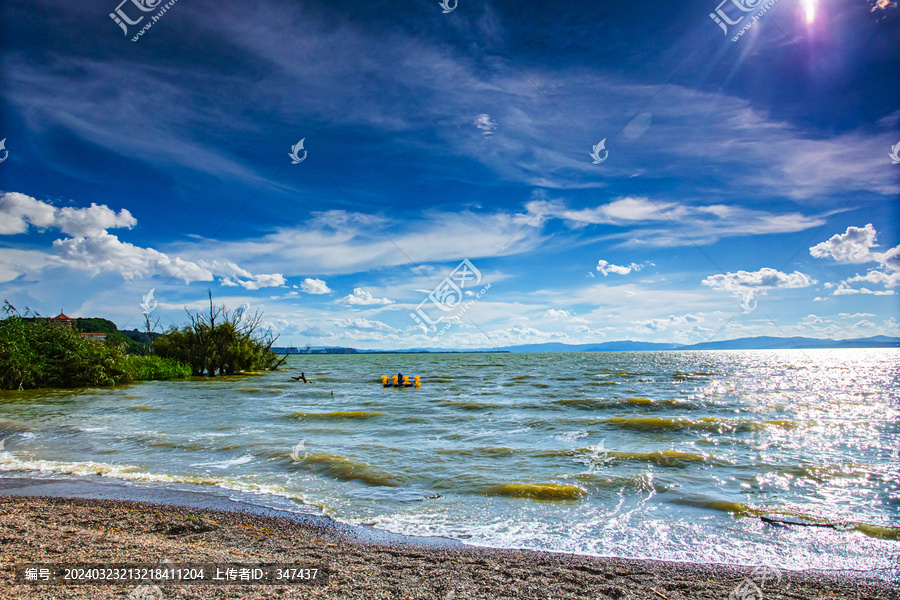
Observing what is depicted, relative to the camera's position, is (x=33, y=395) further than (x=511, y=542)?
Yes

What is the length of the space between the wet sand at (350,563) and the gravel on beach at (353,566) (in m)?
0.01

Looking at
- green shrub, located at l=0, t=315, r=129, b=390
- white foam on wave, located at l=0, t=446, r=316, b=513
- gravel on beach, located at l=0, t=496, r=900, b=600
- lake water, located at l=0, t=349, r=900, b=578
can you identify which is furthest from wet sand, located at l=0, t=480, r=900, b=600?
green shrub, located at l=0, t=315, r=129, b=390

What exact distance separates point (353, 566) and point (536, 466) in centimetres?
615

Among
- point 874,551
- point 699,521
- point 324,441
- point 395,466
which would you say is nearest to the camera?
point 874,551

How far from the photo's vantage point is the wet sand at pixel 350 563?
13.6ft

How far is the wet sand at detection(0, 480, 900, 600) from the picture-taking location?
4.14 meters

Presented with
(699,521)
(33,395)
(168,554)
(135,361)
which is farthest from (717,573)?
(135,361)

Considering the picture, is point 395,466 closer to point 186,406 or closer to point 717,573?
point 717,573

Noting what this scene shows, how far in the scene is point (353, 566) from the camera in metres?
4.79

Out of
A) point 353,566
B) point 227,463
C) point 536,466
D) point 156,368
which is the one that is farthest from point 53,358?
point 353,566

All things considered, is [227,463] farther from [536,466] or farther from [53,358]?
[53,358]

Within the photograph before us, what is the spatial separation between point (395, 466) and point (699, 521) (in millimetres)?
6032

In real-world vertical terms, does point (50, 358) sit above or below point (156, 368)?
above

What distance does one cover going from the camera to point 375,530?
637cm
